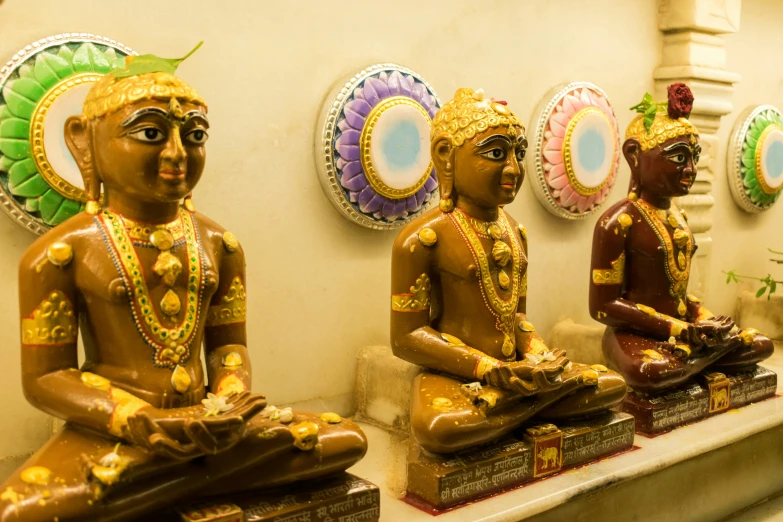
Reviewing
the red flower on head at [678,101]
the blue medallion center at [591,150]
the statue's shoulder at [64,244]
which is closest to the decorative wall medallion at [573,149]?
the blue medallion center at [591,150]

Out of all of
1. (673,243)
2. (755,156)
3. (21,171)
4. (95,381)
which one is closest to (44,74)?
(21,171)

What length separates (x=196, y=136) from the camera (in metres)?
2.00

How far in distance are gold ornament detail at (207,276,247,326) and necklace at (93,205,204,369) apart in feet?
0.38

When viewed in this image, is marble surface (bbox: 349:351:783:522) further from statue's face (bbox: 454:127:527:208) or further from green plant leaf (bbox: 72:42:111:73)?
green plant leaf (bbox: 72:42:111:73)

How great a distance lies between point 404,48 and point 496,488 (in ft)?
5.66

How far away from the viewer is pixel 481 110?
2518 millimetres

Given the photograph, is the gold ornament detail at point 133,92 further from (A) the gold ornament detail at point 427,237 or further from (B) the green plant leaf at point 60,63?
(A) the gold ornament detail at point 427,237

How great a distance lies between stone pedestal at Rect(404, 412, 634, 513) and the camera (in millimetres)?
2330

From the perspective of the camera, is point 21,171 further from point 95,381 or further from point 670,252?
point 670,252

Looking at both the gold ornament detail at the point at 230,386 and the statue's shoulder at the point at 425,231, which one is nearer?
the gold ornament detail at the point at 230,386

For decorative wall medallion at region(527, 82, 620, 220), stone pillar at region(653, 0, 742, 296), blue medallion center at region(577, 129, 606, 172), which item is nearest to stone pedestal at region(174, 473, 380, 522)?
decorative wall medallion at region(527, 82, 620, 220)

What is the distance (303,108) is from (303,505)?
1.51 m

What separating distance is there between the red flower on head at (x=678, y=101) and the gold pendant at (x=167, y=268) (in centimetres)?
199

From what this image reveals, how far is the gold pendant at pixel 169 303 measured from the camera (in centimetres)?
201
